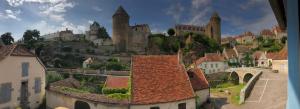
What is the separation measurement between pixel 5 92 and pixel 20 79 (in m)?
1.69

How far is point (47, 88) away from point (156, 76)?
774 cm

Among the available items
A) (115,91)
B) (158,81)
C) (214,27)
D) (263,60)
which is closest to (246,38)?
(214,27)

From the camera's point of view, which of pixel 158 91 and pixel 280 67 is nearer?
pixel 158 91

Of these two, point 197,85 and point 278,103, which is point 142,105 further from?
point 278,103

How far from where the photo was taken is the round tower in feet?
338

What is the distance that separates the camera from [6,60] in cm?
1848

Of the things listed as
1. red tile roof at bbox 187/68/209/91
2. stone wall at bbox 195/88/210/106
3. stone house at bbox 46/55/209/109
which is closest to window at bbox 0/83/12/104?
stone house at bbox 46/55/209/109

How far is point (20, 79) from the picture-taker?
19.9 meters

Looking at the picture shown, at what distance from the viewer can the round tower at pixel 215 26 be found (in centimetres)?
10294

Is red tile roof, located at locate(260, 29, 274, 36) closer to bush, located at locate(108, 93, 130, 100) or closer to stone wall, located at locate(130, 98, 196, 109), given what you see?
stone wall, located at locate(130, 98, 196, 109)

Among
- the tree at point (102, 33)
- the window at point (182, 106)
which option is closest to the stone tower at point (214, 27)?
the tree at point (102, 33)

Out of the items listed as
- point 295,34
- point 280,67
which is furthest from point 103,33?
point 295,34

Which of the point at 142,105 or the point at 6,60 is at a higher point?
the point at 6,60

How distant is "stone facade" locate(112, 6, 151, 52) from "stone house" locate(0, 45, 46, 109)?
6094 centimetres
